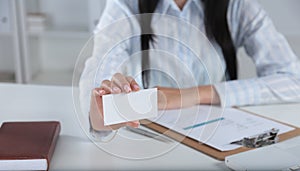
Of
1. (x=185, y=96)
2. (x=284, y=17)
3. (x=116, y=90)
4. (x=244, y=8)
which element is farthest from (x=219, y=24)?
(x=284, y=17)

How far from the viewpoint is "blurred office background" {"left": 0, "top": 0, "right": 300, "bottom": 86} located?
2.76 meters

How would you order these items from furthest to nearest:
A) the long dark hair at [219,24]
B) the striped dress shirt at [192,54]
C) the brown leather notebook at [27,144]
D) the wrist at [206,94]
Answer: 1. the long dark hair at [219,24]
2. the wrist at [206,94]
3. the striped dress shirt at [192,54]
4. the brown leather notebook at [27,144]

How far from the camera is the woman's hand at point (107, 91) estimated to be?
0.88 metres

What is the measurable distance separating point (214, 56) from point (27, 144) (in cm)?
47

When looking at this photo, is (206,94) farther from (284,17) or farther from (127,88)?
(284,17)

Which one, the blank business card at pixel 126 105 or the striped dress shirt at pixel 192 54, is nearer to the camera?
the blank business card at pixel 126 105

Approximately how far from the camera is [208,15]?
1.55 metres

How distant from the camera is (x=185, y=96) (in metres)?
1.10

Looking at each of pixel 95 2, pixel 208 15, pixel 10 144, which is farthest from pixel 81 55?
pixel 95 2

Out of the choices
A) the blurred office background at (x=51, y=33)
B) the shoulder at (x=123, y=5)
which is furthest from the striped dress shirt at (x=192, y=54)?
the blurred office background at (x=51, y=33)

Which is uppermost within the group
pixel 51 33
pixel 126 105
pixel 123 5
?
pixel 123 5

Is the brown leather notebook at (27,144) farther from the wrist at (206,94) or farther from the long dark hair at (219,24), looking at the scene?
the long dark hair at (219,24)

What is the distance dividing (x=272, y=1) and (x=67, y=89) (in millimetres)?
1677

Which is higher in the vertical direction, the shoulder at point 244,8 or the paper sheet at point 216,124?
the shoulder at point 244,8
